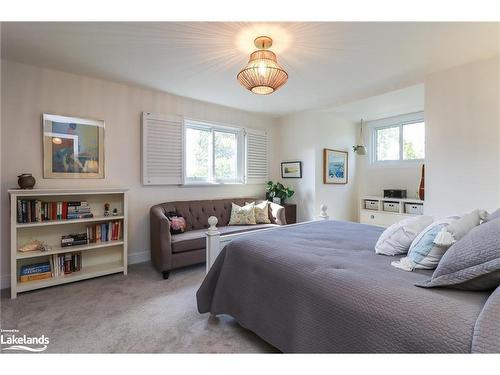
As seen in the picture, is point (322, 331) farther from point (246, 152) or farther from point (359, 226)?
point (246, 152)

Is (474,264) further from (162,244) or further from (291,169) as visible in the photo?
(291,169)

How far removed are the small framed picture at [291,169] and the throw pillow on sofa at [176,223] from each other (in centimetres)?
230

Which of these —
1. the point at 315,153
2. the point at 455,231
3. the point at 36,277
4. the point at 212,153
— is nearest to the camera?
the point at 455,231

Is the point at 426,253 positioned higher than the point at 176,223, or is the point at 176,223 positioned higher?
the point at 426,253

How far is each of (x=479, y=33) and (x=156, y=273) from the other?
398 cm

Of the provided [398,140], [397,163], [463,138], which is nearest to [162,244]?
[463,138]

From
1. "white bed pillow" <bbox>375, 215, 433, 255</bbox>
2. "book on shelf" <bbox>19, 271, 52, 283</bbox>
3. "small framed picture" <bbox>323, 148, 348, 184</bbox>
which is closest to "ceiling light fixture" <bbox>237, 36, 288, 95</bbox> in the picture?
"white bed pillow" <bbox>375, 215, 433, 255</bbox>

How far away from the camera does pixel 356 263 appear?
4.49 feet

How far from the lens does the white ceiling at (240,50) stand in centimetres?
193

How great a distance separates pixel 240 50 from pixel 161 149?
1869mm

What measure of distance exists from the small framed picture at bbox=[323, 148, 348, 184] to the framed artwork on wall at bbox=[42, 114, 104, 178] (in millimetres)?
3581

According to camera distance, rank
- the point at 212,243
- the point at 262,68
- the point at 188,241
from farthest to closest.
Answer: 1. the point at 188,241
2. the point at 212,243
3. the point at 262,68

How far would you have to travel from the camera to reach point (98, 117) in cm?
304

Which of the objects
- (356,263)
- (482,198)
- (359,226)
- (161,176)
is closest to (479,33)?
(482,198)
